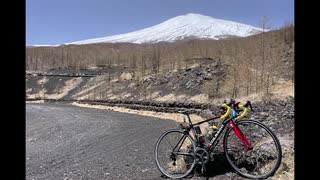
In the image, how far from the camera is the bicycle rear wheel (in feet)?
11.4

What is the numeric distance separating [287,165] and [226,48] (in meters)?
20.1

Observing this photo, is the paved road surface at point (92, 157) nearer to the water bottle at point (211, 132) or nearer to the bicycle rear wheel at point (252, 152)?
the bicycle rear wheel at point (252, 152)

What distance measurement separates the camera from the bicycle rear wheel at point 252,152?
348 centimetres

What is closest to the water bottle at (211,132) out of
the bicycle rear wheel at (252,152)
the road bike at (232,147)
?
the road bike at (232,147)

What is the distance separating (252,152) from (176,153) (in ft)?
2.83

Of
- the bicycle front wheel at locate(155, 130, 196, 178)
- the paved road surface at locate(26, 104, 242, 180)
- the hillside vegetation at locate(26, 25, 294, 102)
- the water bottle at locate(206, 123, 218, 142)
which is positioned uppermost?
the hillside vegetation at locate(26, 25, 294, 102)

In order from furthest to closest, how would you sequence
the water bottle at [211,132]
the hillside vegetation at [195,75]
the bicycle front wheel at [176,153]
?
the hillside vegetation at [195,75] → the bicycle front wheel at [176,153] → the water bottle at [211,132]

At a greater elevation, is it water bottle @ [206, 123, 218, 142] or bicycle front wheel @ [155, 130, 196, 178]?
water bottle @ [206, 123, 218, 142]

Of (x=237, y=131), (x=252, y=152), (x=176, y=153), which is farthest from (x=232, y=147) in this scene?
(x=176, y=153)

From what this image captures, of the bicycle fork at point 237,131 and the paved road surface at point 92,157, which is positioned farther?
the paved road surface at point 92,157

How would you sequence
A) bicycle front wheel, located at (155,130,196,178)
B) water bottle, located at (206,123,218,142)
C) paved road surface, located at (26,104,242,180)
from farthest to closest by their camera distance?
paved road surface, located at (26,104,242,180) → bicycle front wheel, located at (155,130,196,178) → water bottle, located at (206,123,218,142)

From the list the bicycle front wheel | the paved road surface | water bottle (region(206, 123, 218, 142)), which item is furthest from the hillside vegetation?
water bottle (region(206, 123, 218, 142))

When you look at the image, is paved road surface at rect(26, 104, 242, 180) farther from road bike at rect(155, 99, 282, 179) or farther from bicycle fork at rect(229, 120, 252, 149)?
bicycle fork at rect(229, 120, 252, 149)

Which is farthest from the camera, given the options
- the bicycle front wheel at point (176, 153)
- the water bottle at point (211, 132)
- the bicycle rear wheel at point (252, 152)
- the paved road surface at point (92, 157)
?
the paved road surface at point (92, 157)
